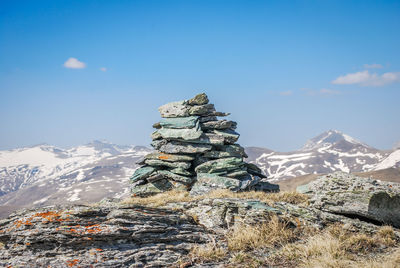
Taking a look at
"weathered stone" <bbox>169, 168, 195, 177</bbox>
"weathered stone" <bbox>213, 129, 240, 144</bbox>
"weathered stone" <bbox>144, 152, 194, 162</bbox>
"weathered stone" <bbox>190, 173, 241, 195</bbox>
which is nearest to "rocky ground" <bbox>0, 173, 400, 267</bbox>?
"weathered stone" <bbox>190, 173, 241, 195</bbox>

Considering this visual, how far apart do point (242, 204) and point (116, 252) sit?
6306 millimetres

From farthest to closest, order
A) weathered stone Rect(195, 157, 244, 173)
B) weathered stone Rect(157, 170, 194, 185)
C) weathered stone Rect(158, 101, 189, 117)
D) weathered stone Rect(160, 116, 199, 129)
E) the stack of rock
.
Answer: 1. weathered stone Rect(158, 101, 189, 117)
2. weathered stone Rect(160, 116, 199, 129)
3. weathered stone Rect(157, 170, 194, 185)
4. weathered stone Rect(195, 157, 244, 173)
5. the stack of rock

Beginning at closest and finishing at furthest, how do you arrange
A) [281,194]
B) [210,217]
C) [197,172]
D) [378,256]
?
[378,256] → [210,217] → [281,194] → [197,172]

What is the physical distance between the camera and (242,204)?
555 inches

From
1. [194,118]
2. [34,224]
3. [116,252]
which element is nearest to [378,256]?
[116,252]

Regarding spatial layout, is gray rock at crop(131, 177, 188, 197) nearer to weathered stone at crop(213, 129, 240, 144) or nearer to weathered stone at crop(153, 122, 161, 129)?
weathered stone at crop(213, 129, 240, 144)

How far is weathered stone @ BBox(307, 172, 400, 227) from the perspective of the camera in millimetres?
14039

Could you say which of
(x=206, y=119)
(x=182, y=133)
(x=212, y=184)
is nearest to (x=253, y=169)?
(x=212, y=184)

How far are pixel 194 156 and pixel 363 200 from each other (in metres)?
13.8

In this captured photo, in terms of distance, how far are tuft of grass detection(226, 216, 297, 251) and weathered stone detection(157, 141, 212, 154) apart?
38.2 ft

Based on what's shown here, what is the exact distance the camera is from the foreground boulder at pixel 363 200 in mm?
14039

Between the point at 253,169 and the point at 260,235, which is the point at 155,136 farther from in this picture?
the point at 260,235

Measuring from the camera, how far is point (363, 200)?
14.2 m

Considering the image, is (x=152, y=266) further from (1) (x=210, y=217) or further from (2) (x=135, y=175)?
(2) (x=135, y=175)
